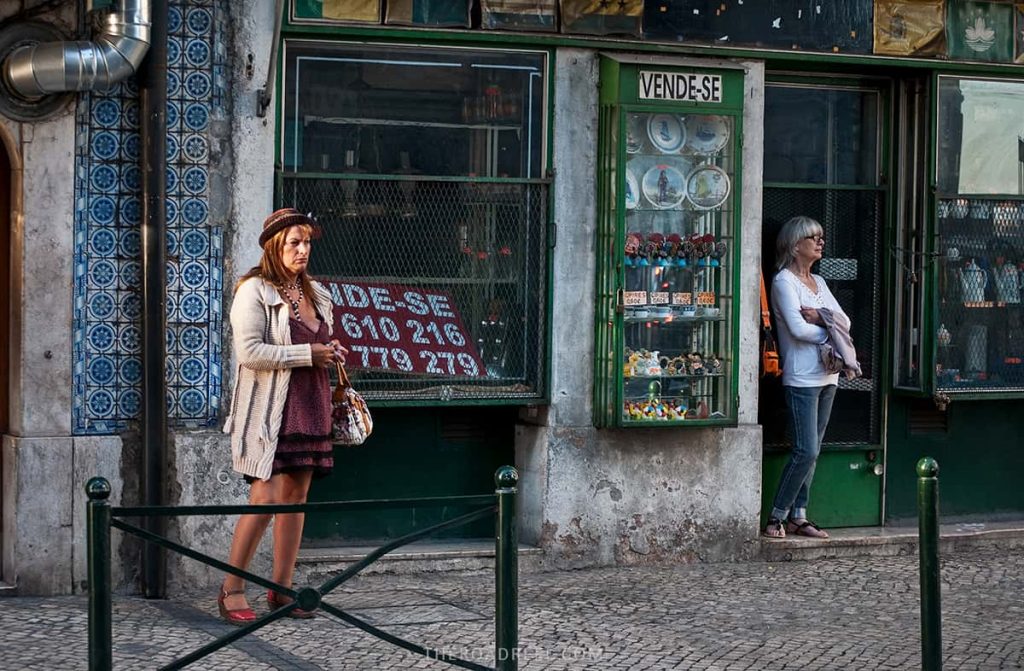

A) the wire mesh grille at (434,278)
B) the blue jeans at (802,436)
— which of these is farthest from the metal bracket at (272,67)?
the blue jeans at (802,436)

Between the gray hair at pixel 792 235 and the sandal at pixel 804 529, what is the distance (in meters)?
1.48

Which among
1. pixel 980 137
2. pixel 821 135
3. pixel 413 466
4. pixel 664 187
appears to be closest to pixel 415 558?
Result: pixel 413 466

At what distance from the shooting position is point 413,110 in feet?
29.5

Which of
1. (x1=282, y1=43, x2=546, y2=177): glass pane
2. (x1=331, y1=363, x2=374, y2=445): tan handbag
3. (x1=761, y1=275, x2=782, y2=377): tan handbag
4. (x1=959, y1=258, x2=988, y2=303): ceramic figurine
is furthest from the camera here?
(x1=959, y1=258, x2=988, y2=303): ceramic figurine

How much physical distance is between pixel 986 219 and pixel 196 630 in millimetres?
5343

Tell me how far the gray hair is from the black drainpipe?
3576 millimetres

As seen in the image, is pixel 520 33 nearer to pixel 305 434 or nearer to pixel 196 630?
pixel 305 434

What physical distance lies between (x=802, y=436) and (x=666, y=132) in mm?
1879

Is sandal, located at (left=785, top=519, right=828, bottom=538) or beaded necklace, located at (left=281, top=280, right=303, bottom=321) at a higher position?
beaded necklace, located at (left=281, top=280, right=303, bottom=321)

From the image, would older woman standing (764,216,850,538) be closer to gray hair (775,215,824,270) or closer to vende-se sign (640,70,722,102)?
gray hair (775,215,824,270)

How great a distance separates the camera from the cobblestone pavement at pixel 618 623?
23.3ft

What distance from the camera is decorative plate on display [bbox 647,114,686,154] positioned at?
9375mm

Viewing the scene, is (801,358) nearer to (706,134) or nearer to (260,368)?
(706,134)

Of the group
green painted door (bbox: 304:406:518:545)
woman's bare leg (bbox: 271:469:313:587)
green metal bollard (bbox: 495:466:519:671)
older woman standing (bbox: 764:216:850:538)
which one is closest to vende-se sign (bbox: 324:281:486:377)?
green painted door (bbox: 304:406:518:545)
